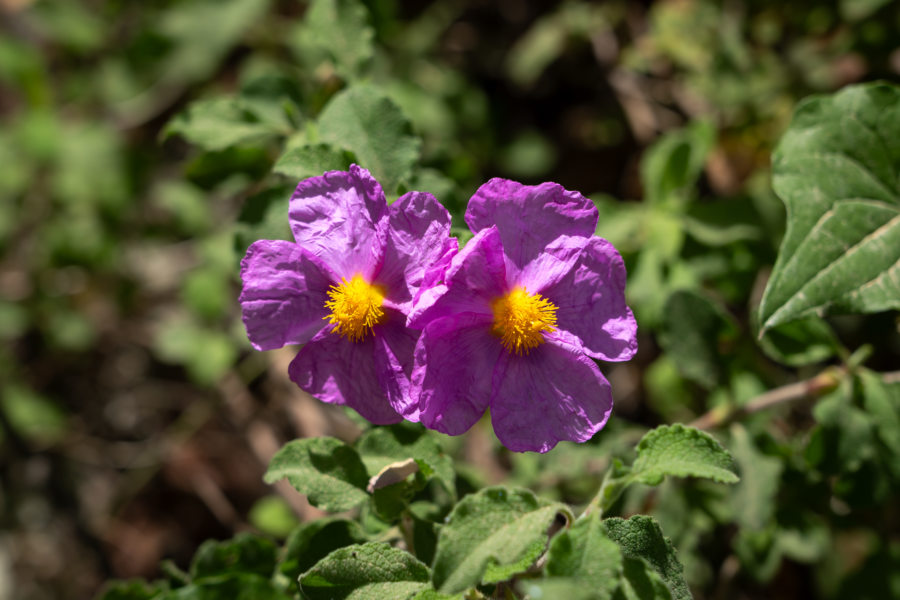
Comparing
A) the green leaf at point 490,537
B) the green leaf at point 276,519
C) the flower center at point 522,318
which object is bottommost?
the green leaf at point 276,519

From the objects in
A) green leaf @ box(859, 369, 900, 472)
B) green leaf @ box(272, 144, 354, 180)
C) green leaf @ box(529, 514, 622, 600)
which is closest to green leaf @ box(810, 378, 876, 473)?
green leaf @ box(859, 369, 900, 472)

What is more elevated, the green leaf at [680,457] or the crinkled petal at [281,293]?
the crinkled petal at [281,293]

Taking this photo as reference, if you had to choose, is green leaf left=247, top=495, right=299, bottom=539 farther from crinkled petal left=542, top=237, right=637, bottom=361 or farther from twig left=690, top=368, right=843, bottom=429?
crinkled petal left=542, top=237, right=637, bottom=361

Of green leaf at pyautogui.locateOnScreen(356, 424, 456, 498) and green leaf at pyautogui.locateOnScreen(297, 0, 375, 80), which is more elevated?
green leaf at pyautogui.locateOnScreen(297, 0, 375, 80)

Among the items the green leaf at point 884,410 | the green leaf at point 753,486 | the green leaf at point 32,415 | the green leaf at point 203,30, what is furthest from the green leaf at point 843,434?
the green leaf at point 32,415

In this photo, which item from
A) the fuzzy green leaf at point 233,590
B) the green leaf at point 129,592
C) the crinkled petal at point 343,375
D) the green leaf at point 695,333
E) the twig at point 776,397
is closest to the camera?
the fuzzy green leaf at point 233,590

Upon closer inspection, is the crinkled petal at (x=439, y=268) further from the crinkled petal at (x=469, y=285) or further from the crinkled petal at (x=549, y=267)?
the crinkled petal at (x=549, y=267)

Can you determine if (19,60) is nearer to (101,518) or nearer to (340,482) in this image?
(101,518)
